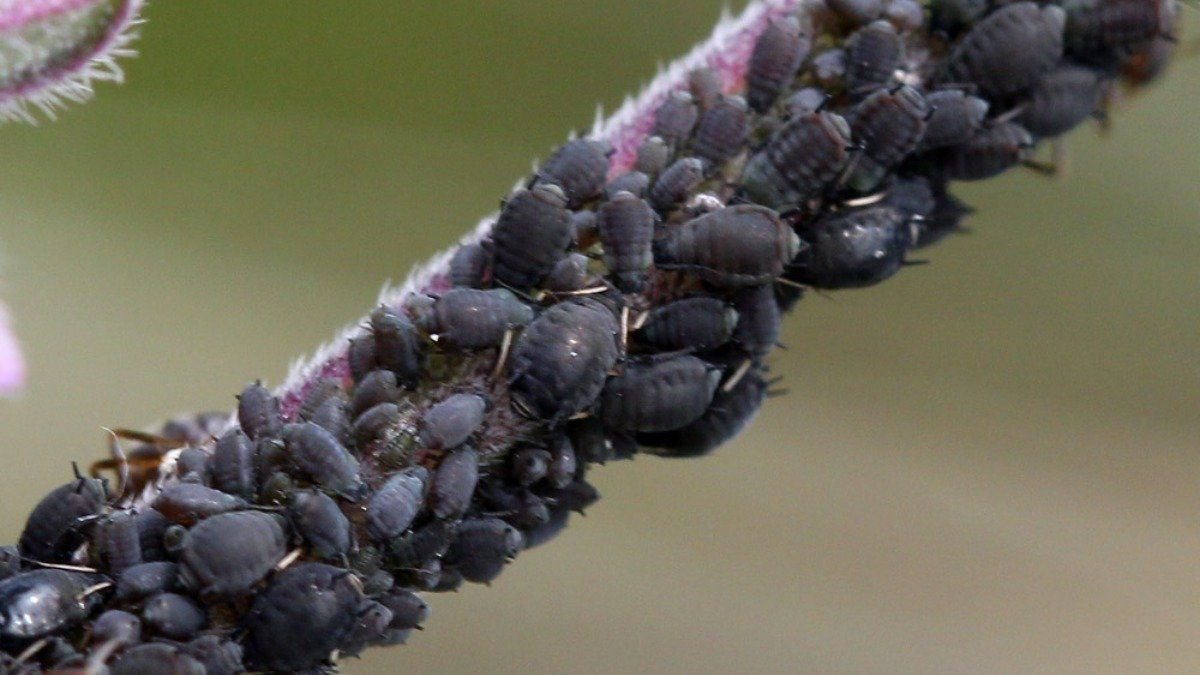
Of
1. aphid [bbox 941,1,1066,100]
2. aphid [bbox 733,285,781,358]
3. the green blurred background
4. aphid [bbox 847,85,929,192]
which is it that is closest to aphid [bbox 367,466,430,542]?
aphid [bbox 733,285,781,358]

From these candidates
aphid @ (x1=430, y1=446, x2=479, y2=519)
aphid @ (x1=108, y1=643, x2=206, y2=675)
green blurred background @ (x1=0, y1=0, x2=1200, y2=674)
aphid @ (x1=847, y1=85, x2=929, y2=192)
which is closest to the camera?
aphid @ (x1=108, y1=643, x2=206, y2=675)

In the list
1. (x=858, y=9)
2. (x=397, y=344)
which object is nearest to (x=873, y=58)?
(x=858, y=9)

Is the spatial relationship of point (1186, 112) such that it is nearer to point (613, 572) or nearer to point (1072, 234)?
point (1072, 234)

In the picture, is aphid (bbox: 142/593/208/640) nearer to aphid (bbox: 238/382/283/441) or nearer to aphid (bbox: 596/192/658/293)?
aphid (bbox: 238/382/283/441)

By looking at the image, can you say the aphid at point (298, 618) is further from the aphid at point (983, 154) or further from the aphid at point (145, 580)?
the aphid at point (983, 154)

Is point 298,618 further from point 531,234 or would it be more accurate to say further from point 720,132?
point 720,132

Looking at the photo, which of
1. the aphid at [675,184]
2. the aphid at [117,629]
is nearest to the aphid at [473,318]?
the aphid at [675,184]
